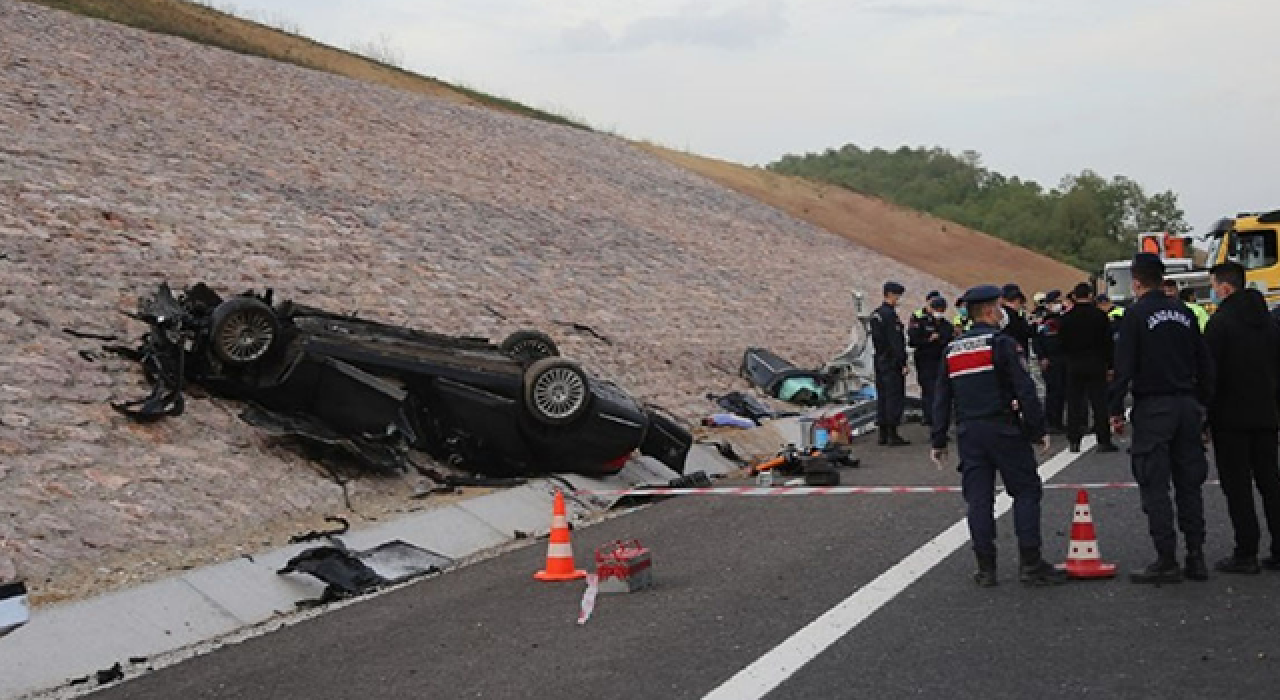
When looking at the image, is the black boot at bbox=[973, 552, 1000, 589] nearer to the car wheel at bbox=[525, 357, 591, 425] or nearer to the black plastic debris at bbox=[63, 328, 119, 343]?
the car wheel at bbox=[525, 357, 591, 425]

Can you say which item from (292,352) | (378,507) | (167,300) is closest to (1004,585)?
(378,507)

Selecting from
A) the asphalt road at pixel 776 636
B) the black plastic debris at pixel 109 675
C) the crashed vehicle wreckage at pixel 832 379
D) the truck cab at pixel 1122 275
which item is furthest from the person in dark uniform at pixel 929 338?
the truck cab at pixel 1122 275

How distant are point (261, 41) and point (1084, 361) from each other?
3070 cm

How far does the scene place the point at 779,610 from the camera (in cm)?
802

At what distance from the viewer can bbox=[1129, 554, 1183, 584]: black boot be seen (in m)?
8.32

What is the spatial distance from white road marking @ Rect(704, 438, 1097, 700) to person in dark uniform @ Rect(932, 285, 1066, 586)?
22.8 inches

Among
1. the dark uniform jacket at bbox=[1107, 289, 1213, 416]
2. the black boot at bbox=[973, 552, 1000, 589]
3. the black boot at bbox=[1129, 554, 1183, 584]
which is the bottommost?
the black boot at bbox=[973, 552, 1000, 589]

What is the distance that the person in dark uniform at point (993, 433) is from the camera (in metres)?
8.58

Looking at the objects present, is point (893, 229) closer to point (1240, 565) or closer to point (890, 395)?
point (890, 395)

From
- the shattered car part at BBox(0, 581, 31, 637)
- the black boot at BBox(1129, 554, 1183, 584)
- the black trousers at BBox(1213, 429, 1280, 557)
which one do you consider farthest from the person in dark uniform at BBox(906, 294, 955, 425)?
the shattered car part at BBox(0, 581, 31, 637)

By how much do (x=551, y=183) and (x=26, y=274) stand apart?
21.1 m

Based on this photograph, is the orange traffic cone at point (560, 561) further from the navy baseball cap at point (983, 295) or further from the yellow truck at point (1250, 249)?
the yellow truck at point (1250, 249)

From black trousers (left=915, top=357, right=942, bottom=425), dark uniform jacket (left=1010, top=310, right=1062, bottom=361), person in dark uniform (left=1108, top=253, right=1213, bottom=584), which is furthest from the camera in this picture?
black trousers (left=915, top=357, right=942, bottom=425)

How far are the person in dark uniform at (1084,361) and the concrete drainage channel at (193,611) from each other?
7.16 m
